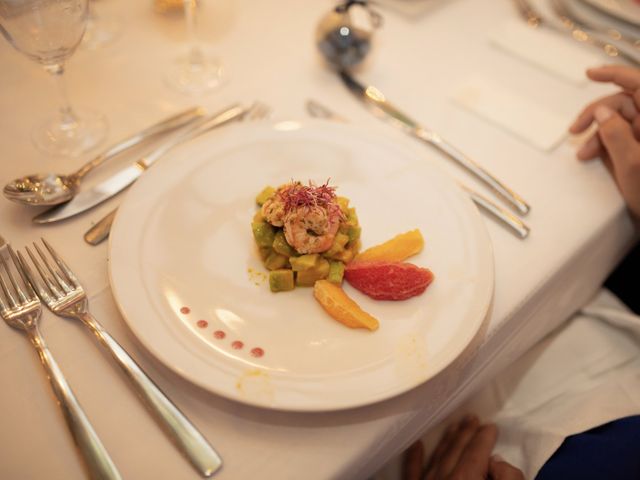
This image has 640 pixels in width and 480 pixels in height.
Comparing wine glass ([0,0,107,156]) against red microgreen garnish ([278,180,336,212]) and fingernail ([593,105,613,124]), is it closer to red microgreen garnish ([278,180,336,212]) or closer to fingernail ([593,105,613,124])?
red microgreen garnish ([278,180,336,212])

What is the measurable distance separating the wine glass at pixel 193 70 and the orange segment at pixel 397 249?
58 cm

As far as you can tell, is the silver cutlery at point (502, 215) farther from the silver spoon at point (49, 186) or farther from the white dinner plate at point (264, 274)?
the silver spoon at point (49, 186)

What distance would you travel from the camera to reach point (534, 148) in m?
1.05

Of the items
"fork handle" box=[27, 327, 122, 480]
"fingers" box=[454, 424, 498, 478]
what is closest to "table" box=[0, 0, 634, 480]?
"fork handle" box=[27, 327, 122, 480]

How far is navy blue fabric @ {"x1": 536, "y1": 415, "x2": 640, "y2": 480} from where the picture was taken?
2.64 ft

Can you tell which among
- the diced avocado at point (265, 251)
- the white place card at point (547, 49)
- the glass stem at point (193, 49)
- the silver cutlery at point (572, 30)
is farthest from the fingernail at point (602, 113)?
the glass stem at point (193, 49)

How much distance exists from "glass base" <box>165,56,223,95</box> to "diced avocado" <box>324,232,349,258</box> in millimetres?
557

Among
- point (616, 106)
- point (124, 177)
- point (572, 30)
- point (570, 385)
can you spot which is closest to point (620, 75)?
point (616, 106)

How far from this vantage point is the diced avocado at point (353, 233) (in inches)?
30.7

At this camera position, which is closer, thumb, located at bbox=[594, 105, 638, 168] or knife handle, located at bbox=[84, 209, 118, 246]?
knife handle, located at bbox=[84, 209, 118, 246]

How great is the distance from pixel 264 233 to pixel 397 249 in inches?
7.7

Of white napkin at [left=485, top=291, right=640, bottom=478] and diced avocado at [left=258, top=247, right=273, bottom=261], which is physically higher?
diced avocado at [left=258, top=247, right=273, bottom=261]

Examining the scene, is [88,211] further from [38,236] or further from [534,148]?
[534,148]

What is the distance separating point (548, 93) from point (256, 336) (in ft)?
2.90
